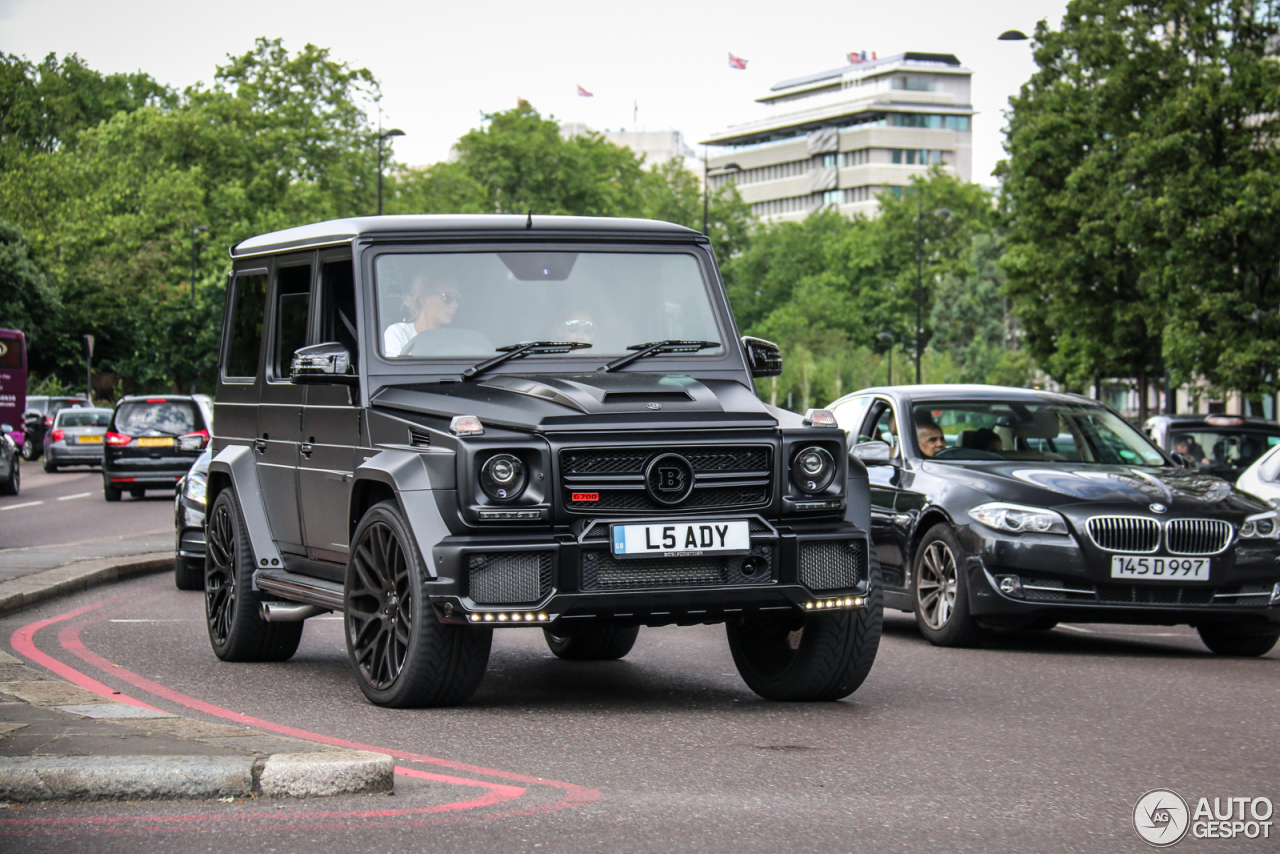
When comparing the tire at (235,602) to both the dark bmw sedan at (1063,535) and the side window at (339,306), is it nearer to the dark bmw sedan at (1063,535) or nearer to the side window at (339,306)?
the side window at (339,306)

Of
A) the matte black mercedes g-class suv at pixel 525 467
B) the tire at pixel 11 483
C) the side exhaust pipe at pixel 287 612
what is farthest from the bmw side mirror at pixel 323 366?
the tire at pixel 11 483

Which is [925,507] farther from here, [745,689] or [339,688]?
[339,688]

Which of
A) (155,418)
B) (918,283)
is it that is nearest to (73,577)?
(155,418)

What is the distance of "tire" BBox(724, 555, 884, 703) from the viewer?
7.70m

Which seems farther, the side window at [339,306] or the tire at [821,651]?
the side window at [339,306]

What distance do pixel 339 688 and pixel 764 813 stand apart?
346 cm

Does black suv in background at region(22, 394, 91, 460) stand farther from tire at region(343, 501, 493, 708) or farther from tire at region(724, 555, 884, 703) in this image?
tire at region(724, 555, 884, 703)

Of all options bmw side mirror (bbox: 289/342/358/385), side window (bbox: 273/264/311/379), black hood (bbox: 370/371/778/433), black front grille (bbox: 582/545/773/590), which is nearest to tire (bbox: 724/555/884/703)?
black front grille (bbox: 582/545/773/590)

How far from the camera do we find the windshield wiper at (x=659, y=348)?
8.12 metres

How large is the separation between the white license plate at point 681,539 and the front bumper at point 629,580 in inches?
1.4

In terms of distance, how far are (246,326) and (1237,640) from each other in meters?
6.05

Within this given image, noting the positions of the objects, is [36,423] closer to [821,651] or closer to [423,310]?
[423,310]

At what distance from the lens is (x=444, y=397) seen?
7652mm

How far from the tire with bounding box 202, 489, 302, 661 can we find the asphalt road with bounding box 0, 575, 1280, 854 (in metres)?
0.16
